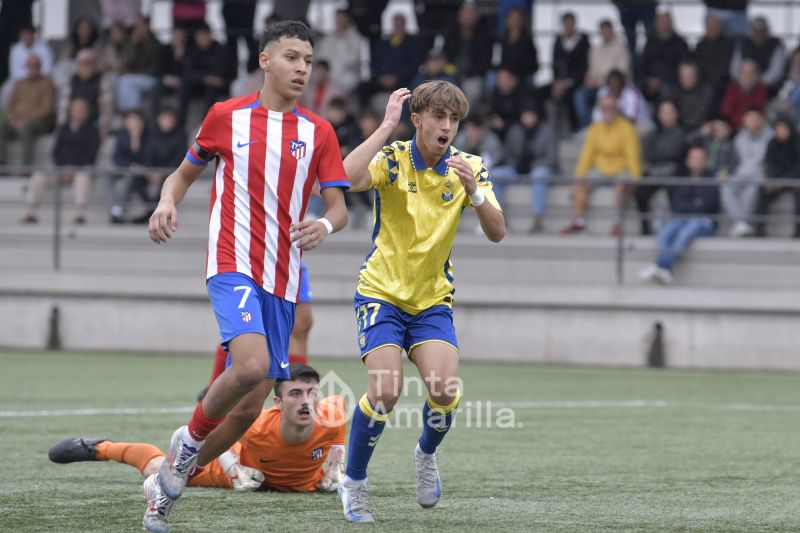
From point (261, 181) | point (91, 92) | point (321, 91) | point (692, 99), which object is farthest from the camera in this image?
point (91, 92)

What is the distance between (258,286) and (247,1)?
16037 mm

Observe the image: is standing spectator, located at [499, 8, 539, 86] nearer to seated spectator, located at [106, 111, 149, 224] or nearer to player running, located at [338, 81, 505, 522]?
seated spectator, located at [106, 111, 149, 224]

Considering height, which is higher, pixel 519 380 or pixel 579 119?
pixel 579 119

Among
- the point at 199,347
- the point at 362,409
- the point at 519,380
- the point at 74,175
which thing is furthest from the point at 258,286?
the point at 74,175

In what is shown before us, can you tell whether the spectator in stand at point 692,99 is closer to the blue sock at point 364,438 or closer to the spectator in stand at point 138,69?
the spectator in stand at point 138,69

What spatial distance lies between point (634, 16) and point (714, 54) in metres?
1.63

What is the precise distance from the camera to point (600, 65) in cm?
1944

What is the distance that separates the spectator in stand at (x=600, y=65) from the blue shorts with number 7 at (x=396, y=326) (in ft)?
42.3

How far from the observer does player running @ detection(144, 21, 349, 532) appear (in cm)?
607

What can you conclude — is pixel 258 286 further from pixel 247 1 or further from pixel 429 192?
pixel 247 1

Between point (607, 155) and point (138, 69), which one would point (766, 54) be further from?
point (138, 69)

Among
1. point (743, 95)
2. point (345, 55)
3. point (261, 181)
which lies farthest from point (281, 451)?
point (345, 55)

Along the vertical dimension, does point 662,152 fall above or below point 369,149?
above

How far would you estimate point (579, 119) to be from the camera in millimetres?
19578
